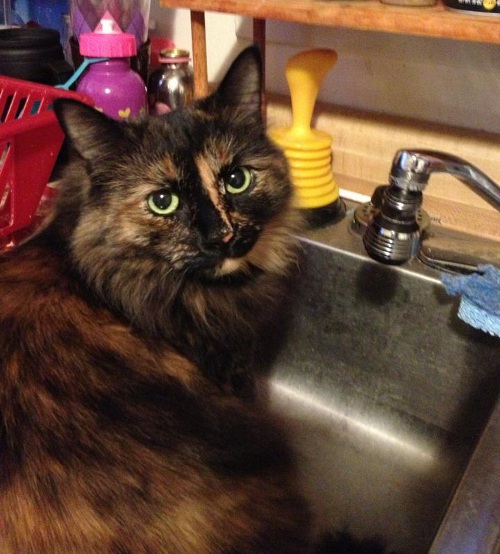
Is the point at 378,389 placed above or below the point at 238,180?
below

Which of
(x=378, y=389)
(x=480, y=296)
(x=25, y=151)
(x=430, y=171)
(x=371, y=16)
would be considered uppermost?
(x=371, y=16)

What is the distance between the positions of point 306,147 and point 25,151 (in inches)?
23.8

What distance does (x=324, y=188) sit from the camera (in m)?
1.26

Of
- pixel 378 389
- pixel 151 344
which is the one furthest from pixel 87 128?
pixel 378 389

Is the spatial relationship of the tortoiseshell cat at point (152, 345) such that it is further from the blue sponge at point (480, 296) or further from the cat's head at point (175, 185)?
the blue sponge at point (480, 296)

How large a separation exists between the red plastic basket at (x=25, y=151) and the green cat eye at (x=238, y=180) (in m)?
0.39

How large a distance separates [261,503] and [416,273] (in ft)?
1.77

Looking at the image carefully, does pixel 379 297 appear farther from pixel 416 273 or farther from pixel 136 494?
pixel 136 494

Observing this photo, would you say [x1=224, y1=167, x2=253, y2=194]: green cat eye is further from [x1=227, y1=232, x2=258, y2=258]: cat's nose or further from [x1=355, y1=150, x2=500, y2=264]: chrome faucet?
[x1=355, y1=150, x2=500, y2=264]: chrome faucet

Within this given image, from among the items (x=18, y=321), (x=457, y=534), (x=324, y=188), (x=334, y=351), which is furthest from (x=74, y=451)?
(x=324, y=188)

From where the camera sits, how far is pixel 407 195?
0.86 metres

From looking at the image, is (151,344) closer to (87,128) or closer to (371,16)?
(87,128)

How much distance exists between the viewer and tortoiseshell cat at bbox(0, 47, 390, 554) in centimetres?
74

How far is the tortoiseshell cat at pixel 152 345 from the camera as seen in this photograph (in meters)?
0.74
